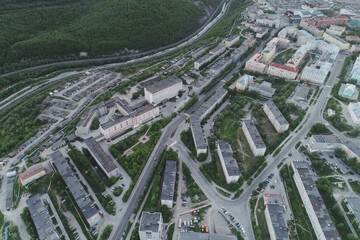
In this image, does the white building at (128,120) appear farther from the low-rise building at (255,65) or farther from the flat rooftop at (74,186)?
the low-rise building at (255,65)

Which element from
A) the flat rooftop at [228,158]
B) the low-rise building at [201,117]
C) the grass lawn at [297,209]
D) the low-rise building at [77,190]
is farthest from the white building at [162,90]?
the grass lawn at [297,209]

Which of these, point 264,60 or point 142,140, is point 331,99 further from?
point 142,140

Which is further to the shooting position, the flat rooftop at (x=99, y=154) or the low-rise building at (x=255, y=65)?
the low-rise building at (x=255, y=65)

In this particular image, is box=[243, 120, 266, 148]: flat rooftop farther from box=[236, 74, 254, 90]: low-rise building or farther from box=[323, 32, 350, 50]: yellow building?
box=[323, 32, 350, 50]: yellow building

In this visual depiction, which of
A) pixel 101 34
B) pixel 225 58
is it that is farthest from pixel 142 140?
pixel 101 34

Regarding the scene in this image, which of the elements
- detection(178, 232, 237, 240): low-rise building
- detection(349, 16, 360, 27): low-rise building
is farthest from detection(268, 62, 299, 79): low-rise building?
detection(349, 16, 360, 27): low-rise building

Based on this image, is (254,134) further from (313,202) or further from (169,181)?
(169,181)
